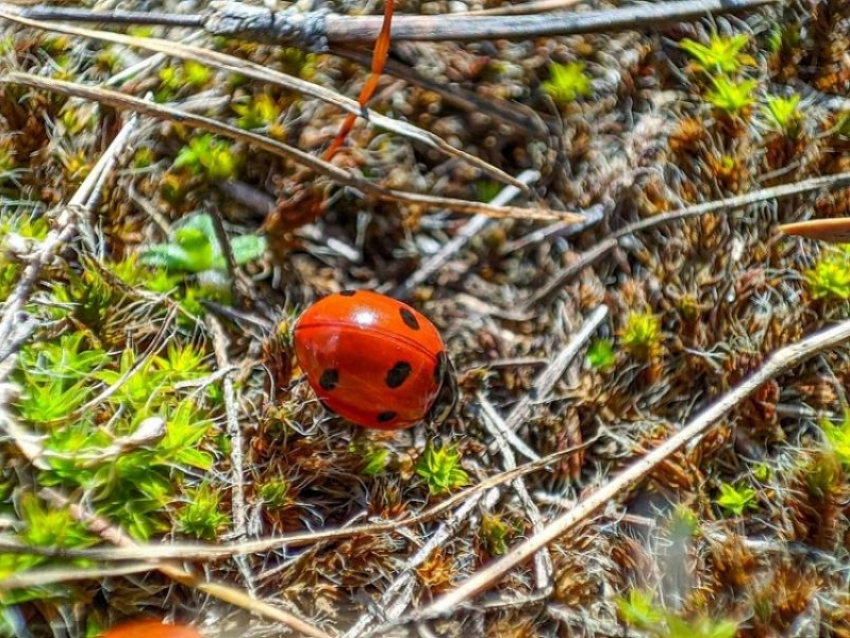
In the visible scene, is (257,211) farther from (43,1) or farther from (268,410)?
(43,1)

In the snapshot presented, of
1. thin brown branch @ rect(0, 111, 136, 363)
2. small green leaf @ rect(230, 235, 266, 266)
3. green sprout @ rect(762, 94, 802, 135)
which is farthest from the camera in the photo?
green sprout @ rect(762, 94, 802, 135)

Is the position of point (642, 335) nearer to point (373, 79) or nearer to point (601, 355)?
point (601, 355)

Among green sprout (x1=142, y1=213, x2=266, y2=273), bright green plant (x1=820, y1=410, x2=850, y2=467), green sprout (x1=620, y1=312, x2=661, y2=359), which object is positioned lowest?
bright green plant (x1=820, y1=410, x2=850, y2=467)

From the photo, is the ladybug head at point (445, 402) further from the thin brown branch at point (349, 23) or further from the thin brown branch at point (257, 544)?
the thin brown branch at point (349, 23)

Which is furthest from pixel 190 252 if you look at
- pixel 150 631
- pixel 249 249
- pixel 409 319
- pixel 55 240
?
pixel 150 631

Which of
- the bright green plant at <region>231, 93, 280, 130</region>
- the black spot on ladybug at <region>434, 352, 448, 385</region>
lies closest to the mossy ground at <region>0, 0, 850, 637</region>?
the bright green plant at <region>231, 93, 280, 130</region>

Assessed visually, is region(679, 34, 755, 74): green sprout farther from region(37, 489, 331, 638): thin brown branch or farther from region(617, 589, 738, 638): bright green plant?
region(37, 489, 331, 638): thin brown branch

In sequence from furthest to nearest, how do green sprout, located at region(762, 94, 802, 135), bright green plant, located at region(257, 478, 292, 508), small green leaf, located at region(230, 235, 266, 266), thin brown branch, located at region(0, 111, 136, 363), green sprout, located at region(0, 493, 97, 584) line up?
green sprout, located at region(762, 94, 802, 135) < small green leaf, located at region(230, 235, 266, 266) < bright green plant, located at region(257, 478, 292, 508) < thin brown branch, located at region(0, 111, 136, 363) < green sprout, located at region(0, 493, 97, 584)
